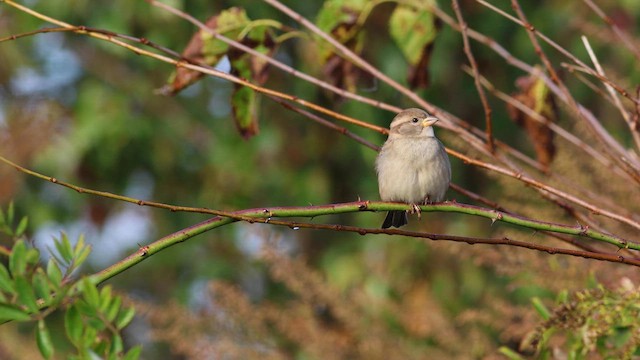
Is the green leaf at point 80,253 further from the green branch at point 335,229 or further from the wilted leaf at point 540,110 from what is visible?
the wilted leaf at point 540,110

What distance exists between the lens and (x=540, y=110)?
3014 mm

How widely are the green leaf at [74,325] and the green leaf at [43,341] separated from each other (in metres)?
0.03

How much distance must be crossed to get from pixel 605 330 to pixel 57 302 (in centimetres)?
136

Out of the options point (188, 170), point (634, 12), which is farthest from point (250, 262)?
point (634, 12)

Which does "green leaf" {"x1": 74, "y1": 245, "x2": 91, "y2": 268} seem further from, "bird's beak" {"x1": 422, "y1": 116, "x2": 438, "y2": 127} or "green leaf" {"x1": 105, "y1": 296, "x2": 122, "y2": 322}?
"bird's beak" {"x1": 422, "y1": 116, "x2": 438, "y2": 127}

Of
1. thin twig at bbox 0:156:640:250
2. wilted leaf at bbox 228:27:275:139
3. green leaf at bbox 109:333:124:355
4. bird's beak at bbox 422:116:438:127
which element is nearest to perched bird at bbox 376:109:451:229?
bird's beak at bbox 422:116:438:127

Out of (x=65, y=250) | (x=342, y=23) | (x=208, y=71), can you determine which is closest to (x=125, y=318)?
(x=65, y=250)

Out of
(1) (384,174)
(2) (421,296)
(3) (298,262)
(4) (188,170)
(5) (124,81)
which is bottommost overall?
(2) (421,296)

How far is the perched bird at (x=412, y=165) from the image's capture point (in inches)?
151

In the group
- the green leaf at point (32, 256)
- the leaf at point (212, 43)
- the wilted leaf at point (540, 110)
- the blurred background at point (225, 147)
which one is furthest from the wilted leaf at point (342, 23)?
the blurred background at point (225, 147)

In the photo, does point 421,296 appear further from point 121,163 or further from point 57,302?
point 57,302

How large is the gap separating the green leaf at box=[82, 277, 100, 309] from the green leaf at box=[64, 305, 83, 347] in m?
0.03

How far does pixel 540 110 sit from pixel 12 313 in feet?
6.17

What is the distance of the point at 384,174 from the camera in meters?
4.07
